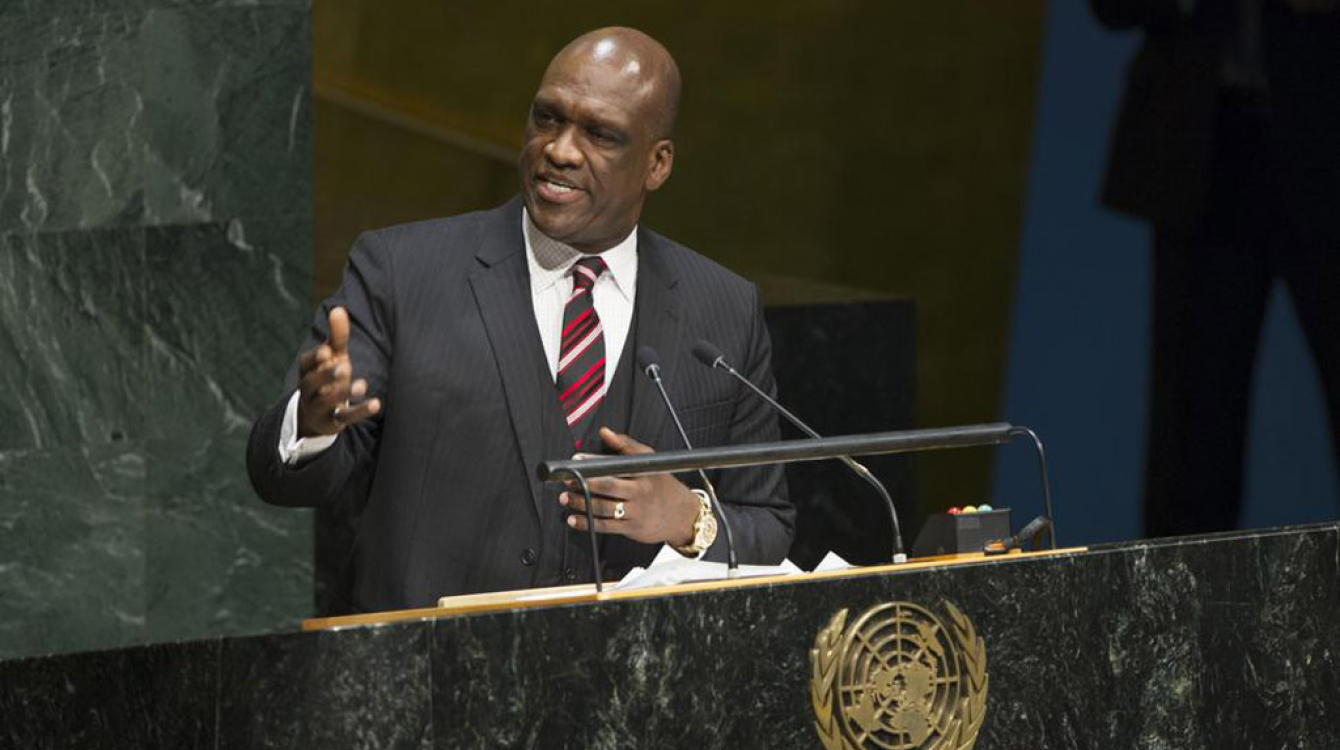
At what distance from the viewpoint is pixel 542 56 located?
5531mm

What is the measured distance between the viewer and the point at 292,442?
11.6ft

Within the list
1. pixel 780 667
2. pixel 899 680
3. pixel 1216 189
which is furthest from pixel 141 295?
pixel 1216 189

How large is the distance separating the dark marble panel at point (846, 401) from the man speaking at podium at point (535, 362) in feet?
5.22

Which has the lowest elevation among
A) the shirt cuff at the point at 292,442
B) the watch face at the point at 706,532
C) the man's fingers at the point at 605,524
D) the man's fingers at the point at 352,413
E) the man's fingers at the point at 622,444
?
the watch face at the point at 706,532

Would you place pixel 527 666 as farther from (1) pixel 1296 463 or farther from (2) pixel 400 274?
(1) pixel 1296 463

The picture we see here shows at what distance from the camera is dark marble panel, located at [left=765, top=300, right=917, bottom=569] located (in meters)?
5.71

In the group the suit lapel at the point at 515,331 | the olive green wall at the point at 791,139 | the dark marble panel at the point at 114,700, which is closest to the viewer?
the dark marble panel at the point at 114,700

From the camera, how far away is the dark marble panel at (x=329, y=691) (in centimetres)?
293

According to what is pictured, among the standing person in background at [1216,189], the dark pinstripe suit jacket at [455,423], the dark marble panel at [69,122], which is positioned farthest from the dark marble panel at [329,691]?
the standing person in background at [1216,189]

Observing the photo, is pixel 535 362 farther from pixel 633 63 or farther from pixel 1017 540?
pixel 1017 540

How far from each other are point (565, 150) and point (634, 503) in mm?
681

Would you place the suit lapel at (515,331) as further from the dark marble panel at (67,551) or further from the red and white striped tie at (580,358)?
the dark marble panel at (67,551)

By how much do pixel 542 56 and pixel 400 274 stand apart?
1.69 metres

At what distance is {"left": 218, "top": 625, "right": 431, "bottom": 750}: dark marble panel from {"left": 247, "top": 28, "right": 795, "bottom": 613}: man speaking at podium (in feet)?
2.42
